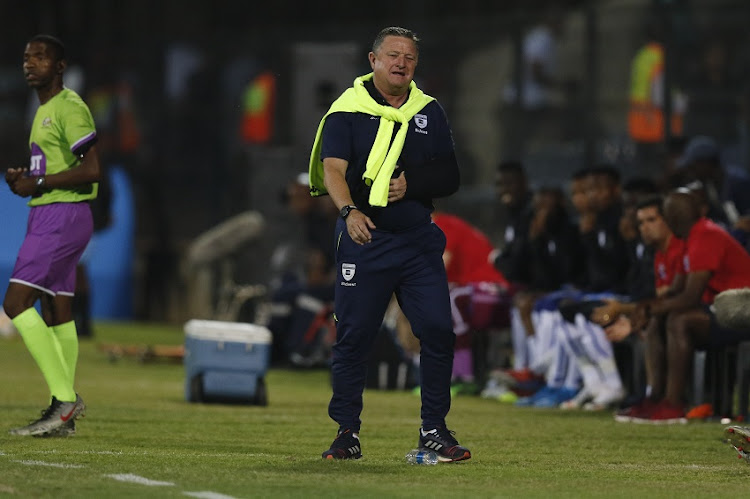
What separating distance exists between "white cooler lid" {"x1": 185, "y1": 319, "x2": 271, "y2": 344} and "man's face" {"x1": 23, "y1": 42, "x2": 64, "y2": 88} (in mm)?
Answer: 3643

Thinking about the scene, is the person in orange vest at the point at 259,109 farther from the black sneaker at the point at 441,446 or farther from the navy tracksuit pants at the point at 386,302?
the black sneaker at the point at 441,446

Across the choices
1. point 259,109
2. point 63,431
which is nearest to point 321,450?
point 63,431

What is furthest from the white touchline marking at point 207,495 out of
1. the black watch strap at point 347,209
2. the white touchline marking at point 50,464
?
the black watch strap at point 347,209

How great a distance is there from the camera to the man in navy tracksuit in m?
9.00

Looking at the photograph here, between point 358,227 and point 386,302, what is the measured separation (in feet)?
1.97

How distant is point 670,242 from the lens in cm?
1284

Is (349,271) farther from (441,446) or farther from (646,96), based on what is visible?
(646,96)

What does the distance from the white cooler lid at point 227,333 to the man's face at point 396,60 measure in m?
→ 5.20

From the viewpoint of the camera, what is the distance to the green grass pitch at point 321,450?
798 centimetres

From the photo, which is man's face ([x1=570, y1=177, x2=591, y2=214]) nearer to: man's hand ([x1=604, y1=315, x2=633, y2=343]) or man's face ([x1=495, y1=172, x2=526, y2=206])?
man's face ([x1=495, y1=172, x2=526, y2=206])

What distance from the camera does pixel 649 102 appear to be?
18.2 m

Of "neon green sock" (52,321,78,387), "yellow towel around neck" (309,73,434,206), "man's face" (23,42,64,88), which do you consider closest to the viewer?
"yellow towel around neck" (309,73,434,206)

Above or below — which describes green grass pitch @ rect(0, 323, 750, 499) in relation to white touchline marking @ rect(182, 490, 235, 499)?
below

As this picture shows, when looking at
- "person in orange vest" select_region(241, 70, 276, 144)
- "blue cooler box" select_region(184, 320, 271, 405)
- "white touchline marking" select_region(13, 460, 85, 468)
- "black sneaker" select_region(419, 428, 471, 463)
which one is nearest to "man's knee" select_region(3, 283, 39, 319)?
"white touchline marking" select_region(13, 460, 85, 468)
